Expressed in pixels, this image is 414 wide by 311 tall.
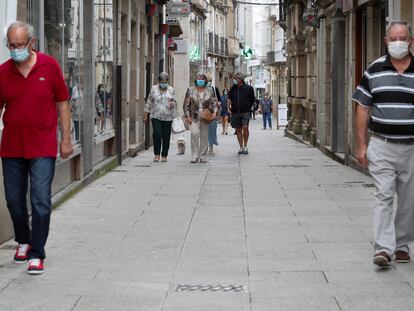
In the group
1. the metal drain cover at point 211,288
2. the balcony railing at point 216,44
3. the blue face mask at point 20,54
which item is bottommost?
the metal drain cover at point 211,288

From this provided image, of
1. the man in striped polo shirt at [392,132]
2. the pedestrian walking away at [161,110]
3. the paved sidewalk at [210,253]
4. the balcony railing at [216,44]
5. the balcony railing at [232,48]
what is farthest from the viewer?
the balcony railing at [232,48]

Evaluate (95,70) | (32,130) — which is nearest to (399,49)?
(32,130)

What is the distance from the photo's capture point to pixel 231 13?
2992 inches

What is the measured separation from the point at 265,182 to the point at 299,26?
1712 centimetres

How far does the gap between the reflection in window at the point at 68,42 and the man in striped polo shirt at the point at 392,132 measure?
4.73 metres

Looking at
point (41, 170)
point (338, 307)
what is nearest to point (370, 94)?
point (338, 307)

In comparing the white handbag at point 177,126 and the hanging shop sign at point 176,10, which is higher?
the hanging shop sign at point 176,10

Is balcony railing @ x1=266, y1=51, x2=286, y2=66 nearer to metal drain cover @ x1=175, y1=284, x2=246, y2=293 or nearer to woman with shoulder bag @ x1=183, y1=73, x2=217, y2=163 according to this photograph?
woman with shoulder bag @ x1=183, y1=73, x2=217, y2=163

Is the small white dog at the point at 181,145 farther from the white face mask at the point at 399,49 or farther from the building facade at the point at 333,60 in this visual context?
the white face mask at the point at 399,49

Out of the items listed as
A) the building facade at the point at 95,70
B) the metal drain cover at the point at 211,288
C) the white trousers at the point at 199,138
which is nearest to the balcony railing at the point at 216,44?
the building facade at the point at 95,70

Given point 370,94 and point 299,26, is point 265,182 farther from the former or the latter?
point 299,26

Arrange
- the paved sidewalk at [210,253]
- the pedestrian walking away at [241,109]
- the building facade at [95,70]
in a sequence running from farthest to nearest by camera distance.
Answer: the pedestrian walking away at [241,109] < the building facade at [95,70] < the paved sidewalk at [210,253]

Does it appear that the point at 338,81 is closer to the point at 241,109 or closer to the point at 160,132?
the point at 241,109

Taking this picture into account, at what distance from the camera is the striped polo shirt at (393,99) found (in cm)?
756
